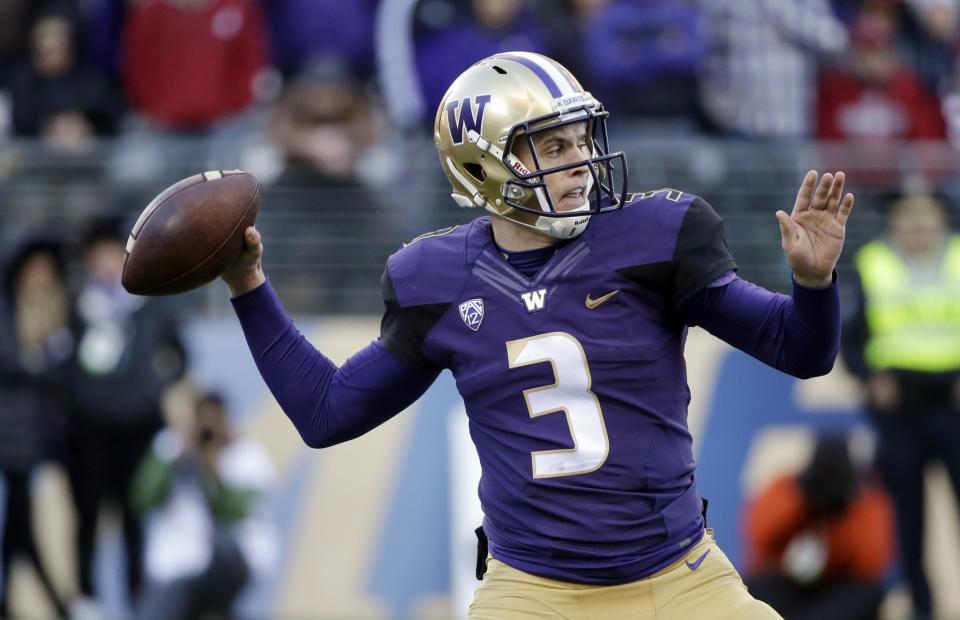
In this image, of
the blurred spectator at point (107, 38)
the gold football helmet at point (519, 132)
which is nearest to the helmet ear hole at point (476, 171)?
the gold football helmet at point (519, 132)

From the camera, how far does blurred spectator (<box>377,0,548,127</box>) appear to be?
8.84 m

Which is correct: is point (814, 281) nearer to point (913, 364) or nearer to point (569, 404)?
point (569, 404)

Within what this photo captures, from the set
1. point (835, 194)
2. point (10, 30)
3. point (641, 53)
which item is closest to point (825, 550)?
point (641, 53)

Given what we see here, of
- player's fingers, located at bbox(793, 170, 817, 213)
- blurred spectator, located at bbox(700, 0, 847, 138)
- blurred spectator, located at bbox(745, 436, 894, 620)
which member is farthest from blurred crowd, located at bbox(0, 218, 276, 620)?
player's fingers, located at bbox(793, 170, 817, 213)

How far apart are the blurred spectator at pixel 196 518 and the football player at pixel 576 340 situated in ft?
14.5

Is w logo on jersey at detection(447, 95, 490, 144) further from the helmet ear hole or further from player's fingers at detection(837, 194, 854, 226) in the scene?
player's fingers at detection(837, 194, 854, 226)

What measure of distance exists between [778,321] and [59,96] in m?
6.27

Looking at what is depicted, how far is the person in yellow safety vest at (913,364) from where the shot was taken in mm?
8109

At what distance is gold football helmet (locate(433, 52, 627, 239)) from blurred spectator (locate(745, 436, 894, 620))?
4.25 metres

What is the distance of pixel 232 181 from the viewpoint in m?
4.14

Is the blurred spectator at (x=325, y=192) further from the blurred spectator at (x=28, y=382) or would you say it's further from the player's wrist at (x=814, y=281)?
the player's wrist at (x=814, y=281)

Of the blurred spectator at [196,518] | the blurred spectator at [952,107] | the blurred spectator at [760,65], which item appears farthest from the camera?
the blurred spectator at [952,107]

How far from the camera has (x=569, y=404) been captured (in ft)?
12.3

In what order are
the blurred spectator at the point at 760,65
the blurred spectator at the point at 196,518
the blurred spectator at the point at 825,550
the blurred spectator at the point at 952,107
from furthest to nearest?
the blurred spectator at the point at 952,107 < the blurred spectator at the point at 760,65 < the blurred spectator at the point at 196,518 < the blurred spectator at the point at 825,550
